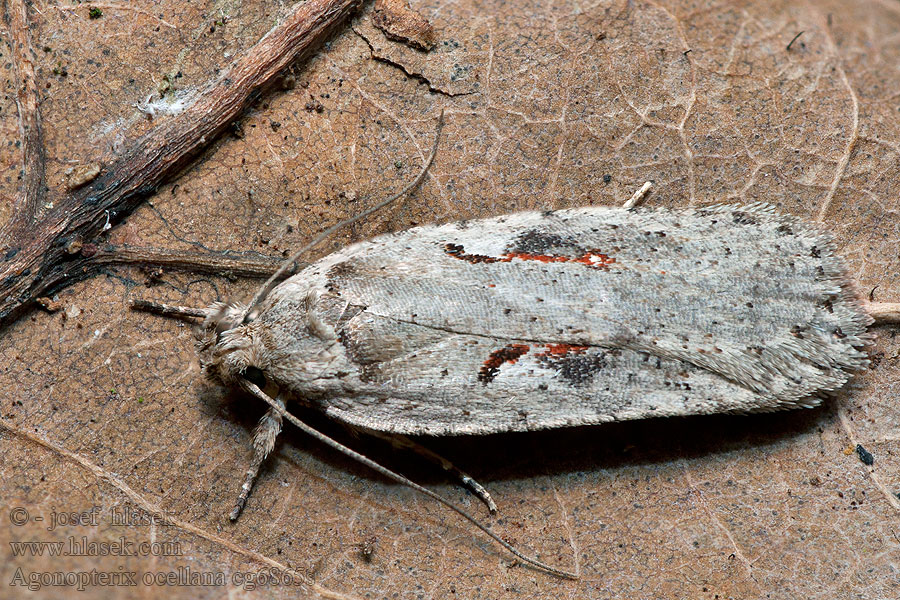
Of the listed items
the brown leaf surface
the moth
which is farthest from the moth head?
the brown leaf surface

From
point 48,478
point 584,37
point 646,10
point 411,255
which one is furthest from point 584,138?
point 48,478

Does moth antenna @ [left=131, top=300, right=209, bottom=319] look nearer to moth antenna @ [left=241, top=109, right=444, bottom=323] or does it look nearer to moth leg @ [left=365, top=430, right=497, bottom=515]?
moth antenna @ [left=241, top=109, right=444, bottom=323]

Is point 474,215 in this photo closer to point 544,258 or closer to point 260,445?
point 544,258

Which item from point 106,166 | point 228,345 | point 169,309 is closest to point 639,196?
point 228,345

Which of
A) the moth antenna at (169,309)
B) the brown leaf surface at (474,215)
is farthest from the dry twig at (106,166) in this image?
the moth antenna at (169,309)

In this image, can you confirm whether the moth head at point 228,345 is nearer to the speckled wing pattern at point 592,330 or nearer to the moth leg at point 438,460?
the speckled wing pattern at point 592,330

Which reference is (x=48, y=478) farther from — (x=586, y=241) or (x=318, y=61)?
(x=586, y=241)
